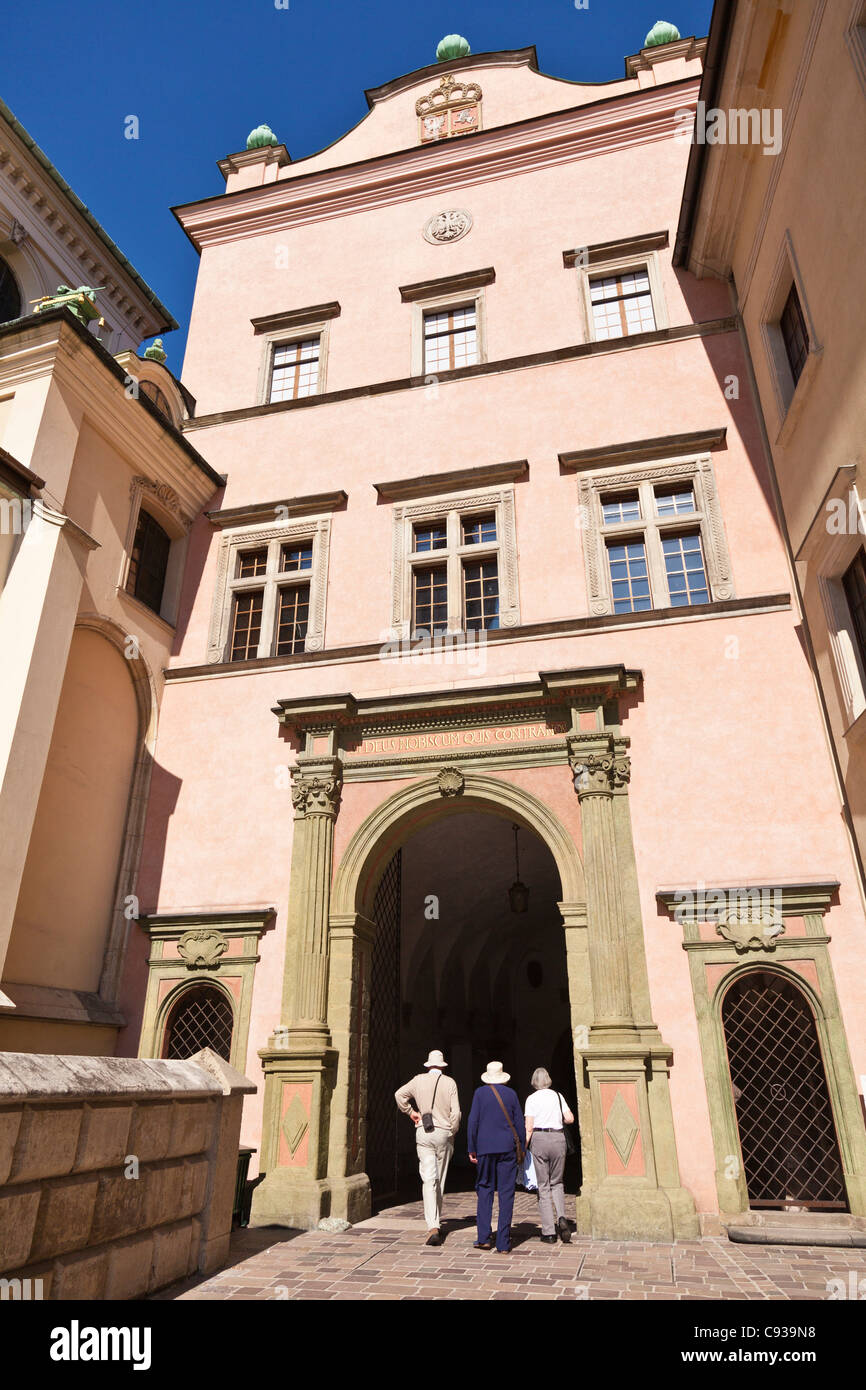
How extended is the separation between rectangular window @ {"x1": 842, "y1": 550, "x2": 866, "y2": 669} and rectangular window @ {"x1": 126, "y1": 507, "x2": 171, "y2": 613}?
30.8 ft

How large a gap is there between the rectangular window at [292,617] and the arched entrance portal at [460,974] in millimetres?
3399

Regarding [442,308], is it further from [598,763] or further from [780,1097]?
[780,1097]

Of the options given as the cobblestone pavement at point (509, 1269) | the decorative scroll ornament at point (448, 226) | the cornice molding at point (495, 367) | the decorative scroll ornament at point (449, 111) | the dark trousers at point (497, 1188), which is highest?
the decorative scroll ornament at point (449, 111)

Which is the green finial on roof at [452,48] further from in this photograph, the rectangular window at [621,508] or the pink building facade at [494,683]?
the rectangular window at [621,508]

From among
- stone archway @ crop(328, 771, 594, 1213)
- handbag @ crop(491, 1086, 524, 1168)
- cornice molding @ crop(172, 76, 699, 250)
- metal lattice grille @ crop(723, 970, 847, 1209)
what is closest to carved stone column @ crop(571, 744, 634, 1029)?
stone archway @ crop(328, 771, 594, 1213)

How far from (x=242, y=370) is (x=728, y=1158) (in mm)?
14000

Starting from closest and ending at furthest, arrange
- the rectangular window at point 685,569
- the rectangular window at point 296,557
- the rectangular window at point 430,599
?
the rectangular window at point 685,569 → the rectangular window at point 430,599 → the rectangular window at point 296,557

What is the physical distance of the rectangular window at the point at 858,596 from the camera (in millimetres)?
9406

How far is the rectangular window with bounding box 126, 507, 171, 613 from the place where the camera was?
13.3 m

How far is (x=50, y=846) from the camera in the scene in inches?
432

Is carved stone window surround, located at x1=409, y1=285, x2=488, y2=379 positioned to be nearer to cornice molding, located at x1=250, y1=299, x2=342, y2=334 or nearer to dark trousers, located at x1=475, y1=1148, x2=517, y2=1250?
cornice molding, located at x1=250, y1=299, x2=342, y2=334

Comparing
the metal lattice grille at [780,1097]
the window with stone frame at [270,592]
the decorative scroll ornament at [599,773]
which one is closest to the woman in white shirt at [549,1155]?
the metal lattice grille at [780,1097]

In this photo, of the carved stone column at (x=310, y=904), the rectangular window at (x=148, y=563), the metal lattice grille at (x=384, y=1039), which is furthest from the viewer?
the rectangular window at (x=148, y=563)

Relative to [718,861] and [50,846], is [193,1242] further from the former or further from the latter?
[718,861]
